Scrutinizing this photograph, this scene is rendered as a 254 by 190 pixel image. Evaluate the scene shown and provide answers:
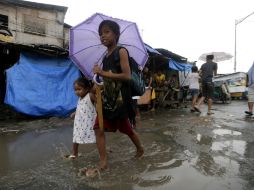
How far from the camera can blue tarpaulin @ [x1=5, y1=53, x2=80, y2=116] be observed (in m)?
8.31

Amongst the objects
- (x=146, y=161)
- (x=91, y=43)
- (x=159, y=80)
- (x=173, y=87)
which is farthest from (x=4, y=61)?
(x=173, y=87)

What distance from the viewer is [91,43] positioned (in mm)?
4082

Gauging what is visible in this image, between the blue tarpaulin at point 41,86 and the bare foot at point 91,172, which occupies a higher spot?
the blue tarpaulin at point 41,86

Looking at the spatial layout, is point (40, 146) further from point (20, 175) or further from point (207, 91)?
point (207, 91)

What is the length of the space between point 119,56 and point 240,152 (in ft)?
8.22

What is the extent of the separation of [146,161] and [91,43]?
1857 mm

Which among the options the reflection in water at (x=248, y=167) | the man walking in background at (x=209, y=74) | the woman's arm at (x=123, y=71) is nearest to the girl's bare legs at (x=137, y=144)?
the woman's arm at (x=123, y=71)

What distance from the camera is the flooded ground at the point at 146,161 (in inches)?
118

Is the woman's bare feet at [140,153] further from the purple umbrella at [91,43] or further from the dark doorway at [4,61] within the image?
the dark doorway at [4,61]

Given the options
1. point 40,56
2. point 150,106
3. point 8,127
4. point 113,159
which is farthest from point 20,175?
point 150,106

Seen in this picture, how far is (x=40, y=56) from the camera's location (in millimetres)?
9383

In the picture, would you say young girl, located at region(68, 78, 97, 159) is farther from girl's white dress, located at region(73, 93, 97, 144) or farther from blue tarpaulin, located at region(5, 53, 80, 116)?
blue tarpaulin, located at region(5, 53, 80, 116)

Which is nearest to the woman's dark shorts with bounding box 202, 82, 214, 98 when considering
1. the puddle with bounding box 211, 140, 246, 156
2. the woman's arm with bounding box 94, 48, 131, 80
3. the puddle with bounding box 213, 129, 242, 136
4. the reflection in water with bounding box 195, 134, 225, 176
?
the puddle with bounding box 213, 129, 242, 136

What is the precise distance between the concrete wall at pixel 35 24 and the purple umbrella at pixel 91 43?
14.0 meters
